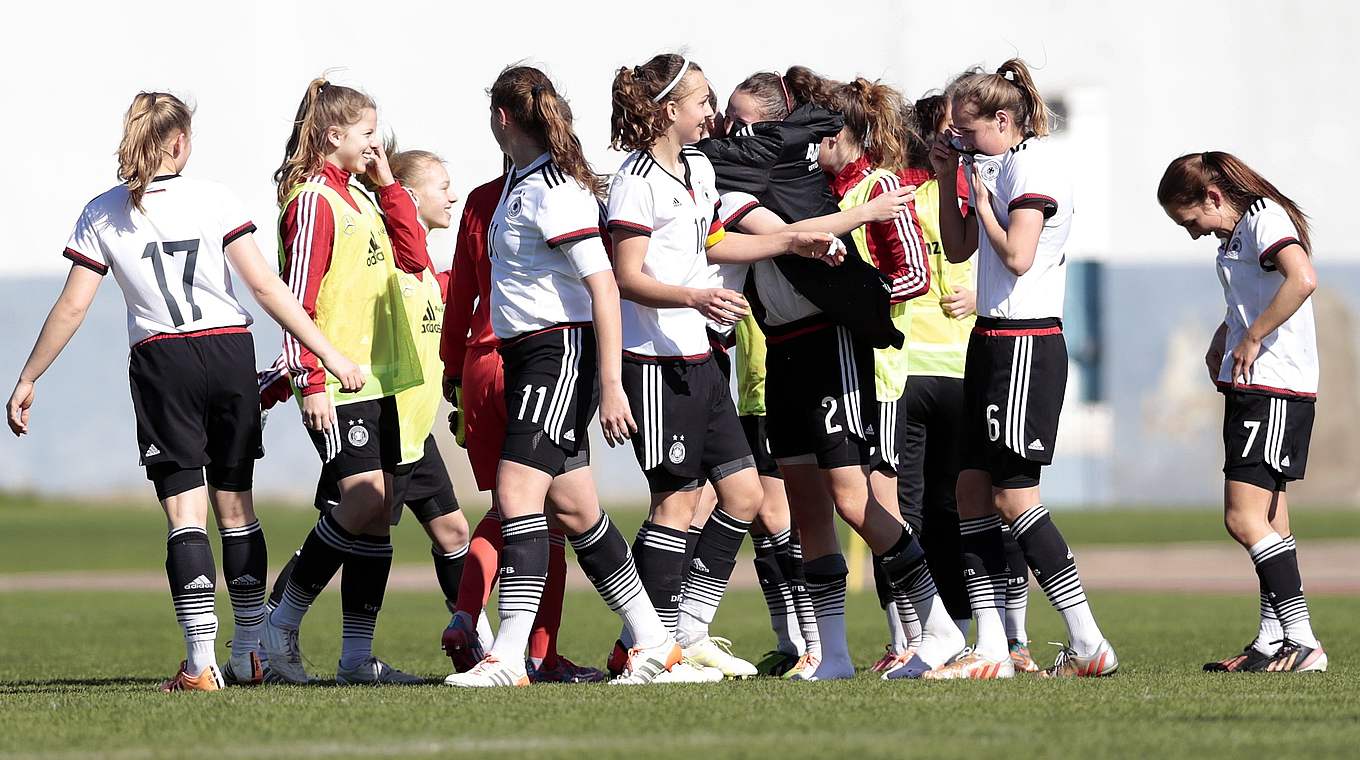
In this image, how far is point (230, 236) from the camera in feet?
19.8

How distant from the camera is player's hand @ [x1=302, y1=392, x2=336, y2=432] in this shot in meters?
6.27

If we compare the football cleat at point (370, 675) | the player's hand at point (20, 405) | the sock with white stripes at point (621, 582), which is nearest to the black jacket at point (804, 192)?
the sock with white stripes at point (621, 582)

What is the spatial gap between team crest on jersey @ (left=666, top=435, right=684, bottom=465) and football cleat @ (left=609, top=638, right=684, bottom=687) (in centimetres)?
61

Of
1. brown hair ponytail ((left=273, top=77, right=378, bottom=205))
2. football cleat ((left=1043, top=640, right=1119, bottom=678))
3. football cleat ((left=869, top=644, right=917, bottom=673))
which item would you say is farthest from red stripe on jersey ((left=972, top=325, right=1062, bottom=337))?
brown hair ponytail ((left=273, top=77, right=378, bottom=205))

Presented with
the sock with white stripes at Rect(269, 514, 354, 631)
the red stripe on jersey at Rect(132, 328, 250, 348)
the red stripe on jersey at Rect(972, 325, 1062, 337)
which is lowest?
the sock with white stripes at Rect(269, 514, 354, 631)

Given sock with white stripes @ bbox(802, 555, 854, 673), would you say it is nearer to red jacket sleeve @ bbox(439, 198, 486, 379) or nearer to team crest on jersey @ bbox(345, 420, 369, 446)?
red jacket sleeve @ bbox(439, 198, 486, 379)

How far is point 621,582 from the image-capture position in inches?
229

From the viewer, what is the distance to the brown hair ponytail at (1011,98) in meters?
6.20

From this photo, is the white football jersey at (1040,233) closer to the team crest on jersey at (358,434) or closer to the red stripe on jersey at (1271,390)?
the red stripe on jersey at (1271,390)

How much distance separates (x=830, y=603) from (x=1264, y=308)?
199cm

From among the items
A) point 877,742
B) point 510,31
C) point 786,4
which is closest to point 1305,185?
point 786,4

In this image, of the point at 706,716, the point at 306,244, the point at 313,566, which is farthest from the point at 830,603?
the point at 306,244

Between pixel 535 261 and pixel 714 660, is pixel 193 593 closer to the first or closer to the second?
pixel 535 261

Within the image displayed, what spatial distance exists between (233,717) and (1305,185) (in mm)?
27243
